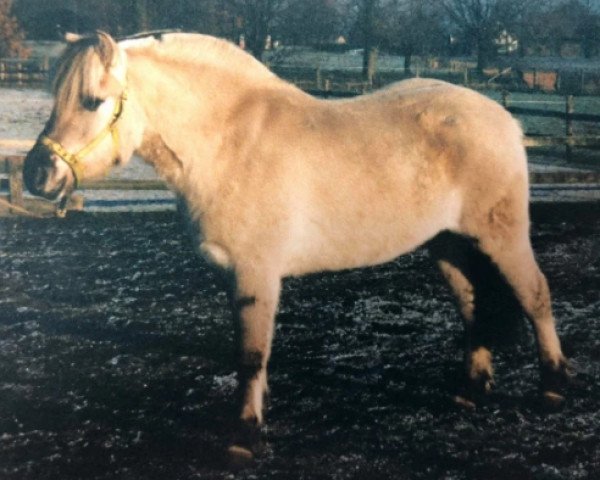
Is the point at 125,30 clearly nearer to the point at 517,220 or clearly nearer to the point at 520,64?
the point at 520,64

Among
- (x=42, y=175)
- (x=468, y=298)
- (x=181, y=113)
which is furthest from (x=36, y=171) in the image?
(x=468, y=298)

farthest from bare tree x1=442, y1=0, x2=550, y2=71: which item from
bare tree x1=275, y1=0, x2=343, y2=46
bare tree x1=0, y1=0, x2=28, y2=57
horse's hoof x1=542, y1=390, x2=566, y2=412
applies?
horse's hoof x1=542, y1=390, x2=566, y2=412

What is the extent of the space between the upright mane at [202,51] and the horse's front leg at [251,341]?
95cm

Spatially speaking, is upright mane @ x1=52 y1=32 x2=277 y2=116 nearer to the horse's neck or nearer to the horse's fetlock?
the horse's neck

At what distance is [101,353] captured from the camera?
4668 mm

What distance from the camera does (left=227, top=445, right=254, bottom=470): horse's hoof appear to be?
10.4ft

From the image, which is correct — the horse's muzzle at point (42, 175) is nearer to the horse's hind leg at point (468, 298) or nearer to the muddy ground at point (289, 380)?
the muddy ground at point (289, 380)

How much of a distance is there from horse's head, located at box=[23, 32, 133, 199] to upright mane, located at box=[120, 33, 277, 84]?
0.81 feet

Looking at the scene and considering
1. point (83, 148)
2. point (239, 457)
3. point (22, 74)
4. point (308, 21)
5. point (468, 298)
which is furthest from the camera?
point (308, 21)

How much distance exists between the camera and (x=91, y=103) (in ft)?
9.92

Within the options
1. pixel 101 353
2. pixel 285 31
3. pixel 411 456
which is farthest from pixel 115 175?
pixel 285 31

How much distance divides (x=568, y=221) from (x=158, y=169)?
6.77m

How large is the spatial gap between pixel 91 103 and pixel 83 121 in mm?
94

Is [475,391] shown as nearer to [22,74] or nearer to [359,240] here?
[359,240]
